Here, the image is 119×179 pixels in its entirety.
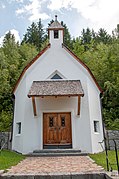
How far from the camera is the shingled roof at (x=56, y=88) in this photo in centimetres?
1299

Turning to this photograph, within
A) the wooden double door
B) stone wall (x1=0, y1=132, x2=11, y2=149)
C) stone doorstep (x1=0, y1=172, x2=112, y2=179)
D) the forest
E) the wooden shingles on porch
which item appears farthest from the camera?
the forest

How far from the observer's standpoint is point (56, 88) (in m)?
13.7

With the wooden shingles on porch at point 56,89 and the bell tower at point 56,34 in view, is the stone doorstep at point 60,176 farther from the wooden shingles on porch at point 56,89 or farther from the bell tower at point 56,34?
the bell tower at point 56,34

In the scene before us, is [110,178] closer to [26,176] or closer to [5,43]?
[26,176]

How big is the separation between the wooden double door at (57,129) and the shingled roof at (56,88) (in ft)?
5.95

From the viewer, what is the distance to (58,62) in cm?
1541

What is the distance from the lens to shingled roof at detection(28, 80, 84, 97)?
1299 centimetres

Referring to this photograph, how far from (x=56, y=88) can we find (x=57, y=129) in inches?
105

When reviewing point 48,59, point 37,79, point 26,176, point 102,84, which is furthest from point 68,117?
point 102,84

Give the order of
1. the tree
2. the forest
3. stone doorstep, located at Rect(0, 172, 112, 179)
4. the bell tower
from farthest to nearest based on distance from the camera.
→ the tree, the forest, the bell tower, stone doorstep, located at Rect(0, 172, 112, 179)

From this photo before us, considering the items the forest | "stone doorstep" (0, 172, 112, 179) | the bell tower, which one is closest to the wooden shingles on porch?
the bell tower

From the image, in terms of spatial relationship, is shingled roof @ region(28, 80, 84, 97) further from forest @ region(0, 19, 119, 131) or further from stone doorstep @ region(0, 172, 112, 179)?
stone doorstep @ region(0, 172, 112, 179)

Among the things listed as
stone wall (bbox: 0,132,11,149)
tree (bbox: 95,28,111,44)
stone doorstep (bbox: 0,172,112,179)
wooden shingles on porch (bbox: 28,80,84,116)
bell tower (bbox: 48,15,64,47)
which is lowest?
stone doorstep (bbox: 0,172,112,179)

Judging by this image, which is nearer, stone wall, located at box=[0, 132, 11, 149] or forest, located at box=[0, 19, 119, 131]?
stone wall, located at box=[0, 132, 11, 149]
